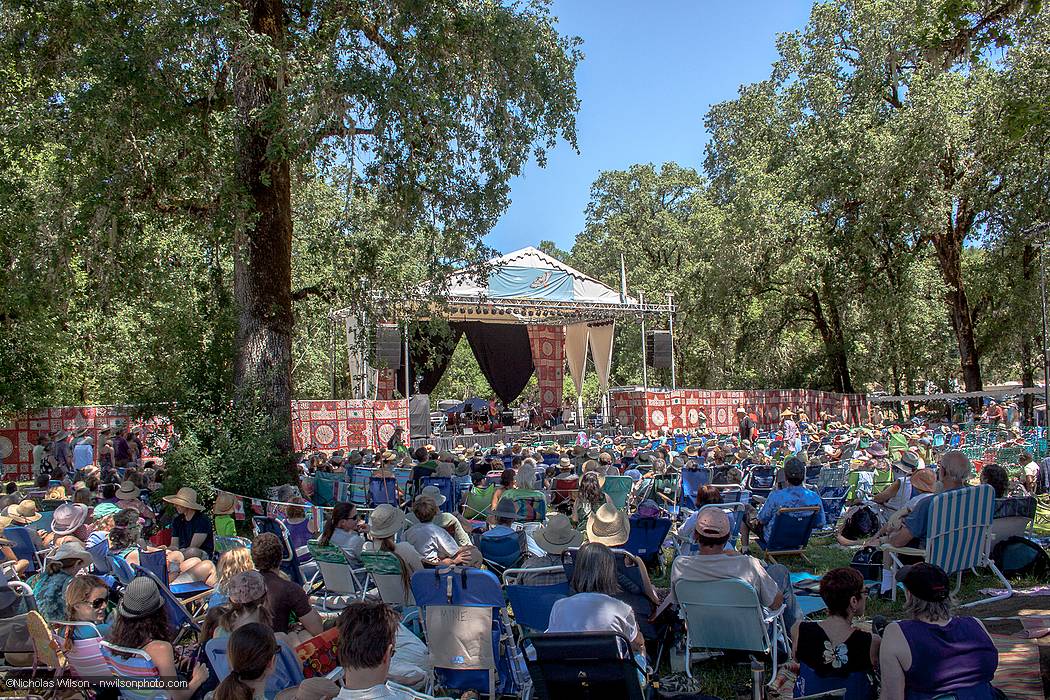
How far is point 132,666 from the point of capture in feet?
12.2

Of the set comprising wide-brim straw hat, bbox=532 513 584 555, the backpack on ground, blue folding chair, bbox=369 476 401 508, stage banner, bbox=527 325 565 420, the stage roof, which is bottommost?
the backpack on ground

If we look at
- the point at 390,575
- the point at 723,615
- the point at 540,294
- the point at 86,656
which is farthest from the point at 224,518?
the point at 540,294

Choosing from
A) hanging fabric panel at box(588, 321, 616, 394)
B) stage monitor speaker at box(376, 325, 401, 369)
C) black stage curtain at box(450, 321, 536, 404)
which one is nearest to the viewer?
stage monitor speaker at box(376, 325, 401, 369)

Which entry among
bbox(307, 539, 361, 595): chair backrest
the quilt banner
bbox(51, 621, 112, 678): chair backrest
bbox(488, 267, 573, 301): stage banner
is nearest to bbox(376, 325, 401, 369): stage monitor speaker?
bbox(488, 267, 573, 301): stage banner

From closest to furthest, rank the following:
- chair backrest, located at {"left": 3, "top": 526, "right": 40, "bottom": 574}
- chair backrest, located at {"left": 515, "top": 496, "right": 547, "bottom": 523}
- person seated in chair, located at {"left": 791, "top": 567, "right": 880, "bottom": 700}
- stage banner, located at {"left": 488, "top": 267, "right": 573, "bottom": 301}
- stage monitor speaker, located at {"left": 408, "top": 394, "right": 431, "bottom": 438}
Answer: person seated in chair, located at {"left": 791, "top": 567, "right": 880, "bottom": 700}, chair backrest, located at {"left": 3, "top": 526, "right": 40, "bottom": 574}, chair backrest, located at {"left": 515, "top": 496, "right": 547, "bottom": 523}, stage banner, located at {"left": 488, "top": 267, "right": 573, "bottom": 301}, stage monitor speaker, located at {"left": 408, "top": 394, "right": 431, "bottom": 438}

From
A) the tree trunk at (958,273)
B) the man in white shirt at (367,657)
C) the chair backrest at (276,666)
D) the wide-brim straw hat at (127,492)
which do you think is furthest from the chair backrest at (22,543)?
the tree trunk at (958,273)

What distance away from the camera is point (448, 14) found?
10.0m

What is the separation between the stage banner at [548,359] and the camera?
3194 cm

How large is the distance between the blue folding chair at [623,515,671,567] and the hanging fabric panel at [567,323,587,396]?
23.0 meters

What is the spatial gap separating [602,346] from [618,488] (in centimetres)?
2034

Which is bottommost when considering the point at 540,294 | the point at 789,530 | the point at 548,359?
the point at 789,530

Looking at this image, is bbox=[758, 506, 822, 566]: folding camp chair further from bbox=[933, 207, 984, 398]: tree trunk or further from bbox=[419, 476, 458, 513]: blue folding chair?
bbox=[933, 207, 984, 398]: tree trunk

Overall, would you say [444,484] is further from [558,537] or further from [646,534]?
[558,537]

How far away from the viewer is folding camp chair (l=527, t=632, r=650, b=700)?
125 inches
